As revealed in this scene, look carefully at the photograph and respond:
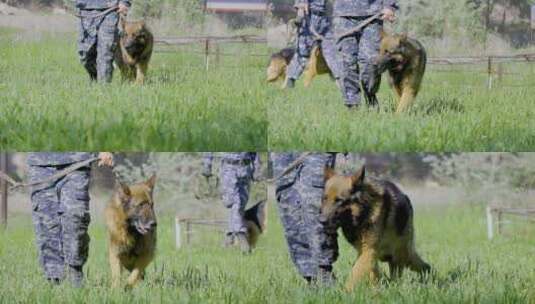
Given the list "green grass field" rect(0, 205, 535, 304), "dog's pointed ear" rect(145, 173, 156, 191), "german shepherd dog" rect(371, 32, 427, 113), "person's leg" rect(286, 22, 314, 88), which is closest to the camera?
"green grass field" rect(0, 205, 535, 304)

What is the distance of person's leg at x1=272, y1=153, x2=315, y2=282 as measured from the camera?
441cm

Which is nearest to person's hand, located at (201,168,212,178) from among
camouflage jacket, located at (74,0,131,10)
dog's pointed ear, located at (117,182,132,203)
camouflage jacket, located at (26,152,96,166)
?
dog's pointed ear, located at (117,182,132,203)

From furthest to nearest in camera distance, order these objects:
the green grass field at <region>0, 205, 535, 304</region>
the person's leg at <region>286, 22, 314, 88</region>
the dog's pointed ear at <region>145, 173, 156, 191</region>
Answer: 1. the person's leg at <region>286, 22, 314, 88</region>
2. the dog's pointed ear at <region>145, 173, 156, 191</region>
3. the green grass field at <region>0, 205, 535, 304</region>

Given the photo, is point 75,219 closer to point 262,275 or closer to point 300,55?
point 262,275

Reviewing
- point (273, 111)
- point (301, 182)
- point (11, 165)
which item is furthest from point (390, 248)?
point (11, 165)

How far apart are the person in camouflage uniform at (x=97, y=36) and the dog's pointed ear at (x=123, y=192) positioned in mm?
523

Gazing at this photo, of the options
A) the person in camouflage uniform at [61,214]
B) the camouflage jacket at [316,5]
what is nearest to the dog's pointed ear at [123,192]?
the person in camouflage uniform at [61,214]

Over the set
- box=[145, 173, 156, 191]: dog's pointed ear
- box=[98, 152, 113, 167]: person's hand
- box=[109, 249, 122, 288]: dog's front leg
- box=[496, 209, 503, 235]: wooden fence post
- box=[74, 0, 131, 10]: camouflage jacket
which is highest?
box=[74, 0, 131, 10]: camouflage jacket

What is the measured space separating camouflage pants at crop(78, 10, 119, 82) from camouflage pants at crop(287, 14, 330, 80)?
0.78 m

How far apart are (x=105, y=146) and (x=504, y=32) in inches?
73.5

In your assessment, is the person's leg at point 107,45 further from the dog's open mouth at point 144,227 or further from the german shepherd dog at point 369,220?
the german shepherd dog at point 369,220

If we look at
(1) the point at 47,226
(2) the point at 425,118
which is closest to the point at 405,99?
(2) the point at 425,118

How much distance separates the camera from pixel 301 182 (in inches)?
174

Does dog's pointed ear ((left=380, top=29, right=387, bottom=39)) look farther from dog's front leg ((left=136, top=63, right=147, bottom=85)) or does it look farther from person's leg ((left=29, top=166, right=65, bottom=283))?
person's leg ((left=29, top=166, right=65, bottom=283))
